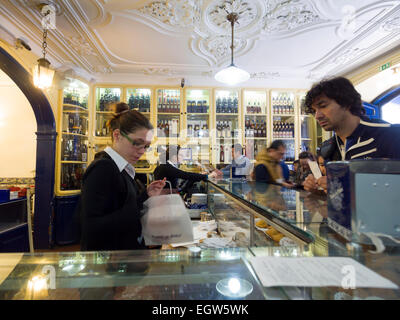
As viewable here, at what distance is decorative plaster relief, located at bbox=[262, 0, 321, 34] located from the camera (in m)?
2.88

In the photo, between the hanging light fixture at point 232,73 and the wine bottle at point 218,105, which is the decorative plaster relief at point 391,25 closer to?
the hanging light fixture at point 232,73

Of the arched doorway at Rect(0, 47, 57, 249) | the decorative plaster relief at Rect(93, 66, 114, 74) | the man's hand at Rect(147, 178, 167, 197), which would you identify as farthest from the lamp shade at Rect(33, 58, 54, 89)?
the man's hand at Rect(147, 178, 167, 197)

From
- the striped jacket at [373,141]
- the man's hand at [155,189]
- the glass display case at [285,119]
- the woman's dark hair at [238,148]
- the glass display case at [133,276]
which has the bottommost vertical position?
the glass display case at [133,276]

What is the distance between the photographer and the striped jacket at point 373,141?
150cm

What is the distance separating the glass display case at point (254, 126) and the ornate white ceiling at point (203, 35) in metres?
0.73

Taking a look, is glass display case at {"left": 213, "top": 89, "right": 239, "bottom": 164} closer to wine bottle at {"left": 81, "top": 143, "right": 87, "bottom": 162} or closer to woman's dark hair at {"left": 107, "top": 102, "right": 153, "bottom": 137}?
wine bottle at {"left": 81, "top": 143, "right": 87, "bottom": 162}

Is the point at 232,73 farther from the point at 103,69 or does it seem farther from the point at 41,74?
the point at 103,69

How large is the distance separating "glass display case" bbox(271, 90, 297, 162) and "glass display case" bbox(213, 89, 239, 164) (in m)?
0.91

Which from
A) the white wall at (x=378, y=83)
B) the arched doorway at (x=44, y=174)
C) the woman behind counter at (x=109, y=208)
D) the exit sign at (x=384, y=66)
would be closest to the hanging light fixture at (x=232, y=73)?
the woman behind counter at (x=109, y=208)

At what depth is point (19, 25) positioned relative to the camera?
121 inches

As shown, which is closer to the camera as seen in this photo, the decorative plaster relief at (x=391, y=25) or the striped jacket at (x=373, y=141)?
the striped jacket at (x=373, y=141)

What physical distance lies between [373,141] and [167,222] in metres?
1.63
